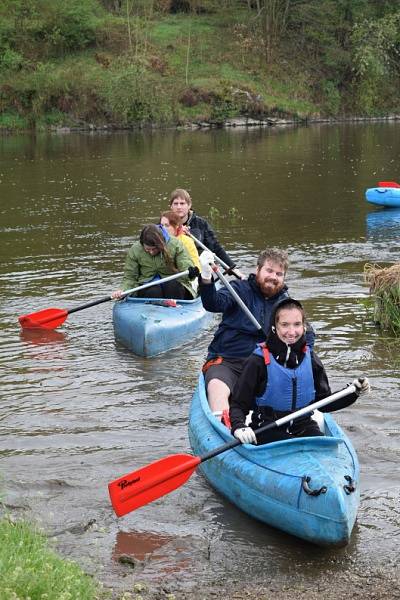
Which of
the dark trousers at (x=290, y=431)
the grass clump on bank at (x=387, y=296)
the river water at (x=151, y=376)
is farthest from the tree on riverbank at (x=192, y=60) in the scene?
the dark trousers at (x=290, y=431)

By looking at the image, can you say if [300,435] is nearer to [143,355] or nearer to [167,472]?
[167,472]

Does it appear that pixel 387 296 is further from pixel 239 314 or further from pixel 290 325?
pixel 290 325

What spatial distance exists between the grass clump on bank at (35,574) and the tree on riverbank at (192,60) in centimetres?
3856

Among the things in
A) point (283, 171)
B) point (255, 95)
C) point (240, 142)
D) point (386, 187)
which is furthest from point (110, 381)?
point (255, 95)

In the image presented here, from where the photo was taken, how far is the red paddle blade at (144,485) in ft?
17.9

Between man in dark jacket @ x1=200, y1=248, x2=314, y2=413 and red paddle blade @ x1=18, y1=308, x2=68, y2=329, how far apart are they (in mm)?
3743

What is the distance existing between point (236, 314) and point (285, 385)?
1472mm

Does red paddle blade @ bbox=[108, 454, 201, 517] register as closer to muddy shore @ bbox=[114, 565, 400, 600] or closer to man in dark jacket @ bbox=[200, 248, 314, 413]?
muddy shore @ bbox=[114, 565, 400, 600]

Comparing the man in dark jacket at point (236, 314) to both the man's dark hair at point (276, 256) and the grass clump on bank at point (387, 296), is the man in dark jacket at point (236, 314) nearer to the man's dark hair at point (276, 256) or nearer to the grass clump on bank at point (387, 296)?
the man's dark hair at point (276, 256)

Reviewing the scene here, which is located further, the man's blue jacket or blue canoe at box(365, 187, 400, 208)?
blue canoe at box(365, 187, 400, 208)

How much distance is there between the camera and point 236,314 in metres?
7.07

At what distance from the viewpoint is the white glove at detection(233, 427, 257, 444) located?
5508mm

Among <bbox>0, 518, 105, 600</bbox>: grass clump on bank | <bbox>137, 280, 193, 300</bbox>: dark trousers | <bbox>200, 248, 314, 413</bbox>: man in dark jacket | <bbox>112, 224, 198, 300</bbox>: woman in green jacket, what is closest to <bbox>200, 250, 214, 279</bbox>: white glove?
<bbox>200, 248, 314, 413</bbox>: man in dark jacket

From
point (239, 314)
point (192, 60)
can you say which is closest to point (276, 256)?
point (239, 314)
